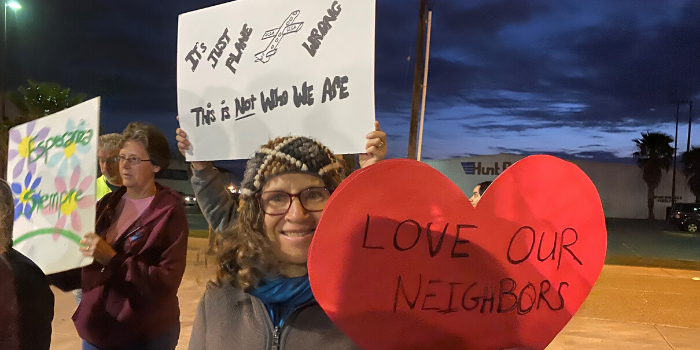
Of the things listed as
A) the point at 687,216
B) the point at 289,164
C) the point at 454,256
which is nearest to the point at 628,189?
the point at 687,216

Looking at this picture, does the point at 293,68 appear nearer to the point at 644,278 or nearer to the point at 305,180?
the point at 305,180

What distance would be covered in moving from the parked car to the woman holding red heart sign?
75.2 feet

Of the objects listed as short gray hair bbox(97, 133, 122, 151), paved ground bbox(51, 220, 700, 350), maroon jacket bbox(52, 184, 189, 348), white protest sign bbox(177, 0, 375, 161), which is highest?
white protest sign bbox(177, 0, 375, 161)

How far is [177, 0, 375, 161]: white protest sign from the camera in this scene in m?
1.70

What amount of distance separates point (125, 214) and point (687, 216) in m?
23.2

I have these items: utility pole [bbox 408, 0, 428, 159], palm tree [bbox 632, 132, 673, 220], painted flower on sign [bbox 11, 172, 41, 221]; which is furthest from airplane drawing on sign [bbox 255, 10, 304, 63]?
palm tree [bbox 632, 132, 673, 220]

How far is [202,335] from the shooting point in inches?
53.1

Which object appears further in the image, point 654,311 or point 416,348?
point 654,311

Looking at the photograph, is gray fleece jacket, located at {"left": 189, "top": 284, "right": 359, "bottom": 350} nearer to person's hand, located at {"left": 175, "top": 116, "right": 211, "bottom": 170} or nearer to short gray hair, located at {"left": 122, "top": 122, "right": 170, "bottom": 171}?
person's hand, located at {"left": 175, "top": 116, "right": 211, "bottom": 170}

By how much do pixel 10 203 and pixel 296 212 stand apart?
43.9 inches

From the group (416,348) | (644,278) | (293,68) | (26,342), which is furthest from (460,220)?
(644,278)

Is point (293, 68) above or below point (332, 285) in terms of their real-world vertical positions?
above

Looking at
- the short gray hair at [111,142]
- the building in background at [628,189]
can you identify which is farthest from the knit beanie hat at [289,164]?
the building in background at [628,189]

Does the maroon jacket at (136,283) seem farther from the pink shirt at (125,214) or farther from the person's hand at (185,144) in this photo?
the person's hand at (185,144)
